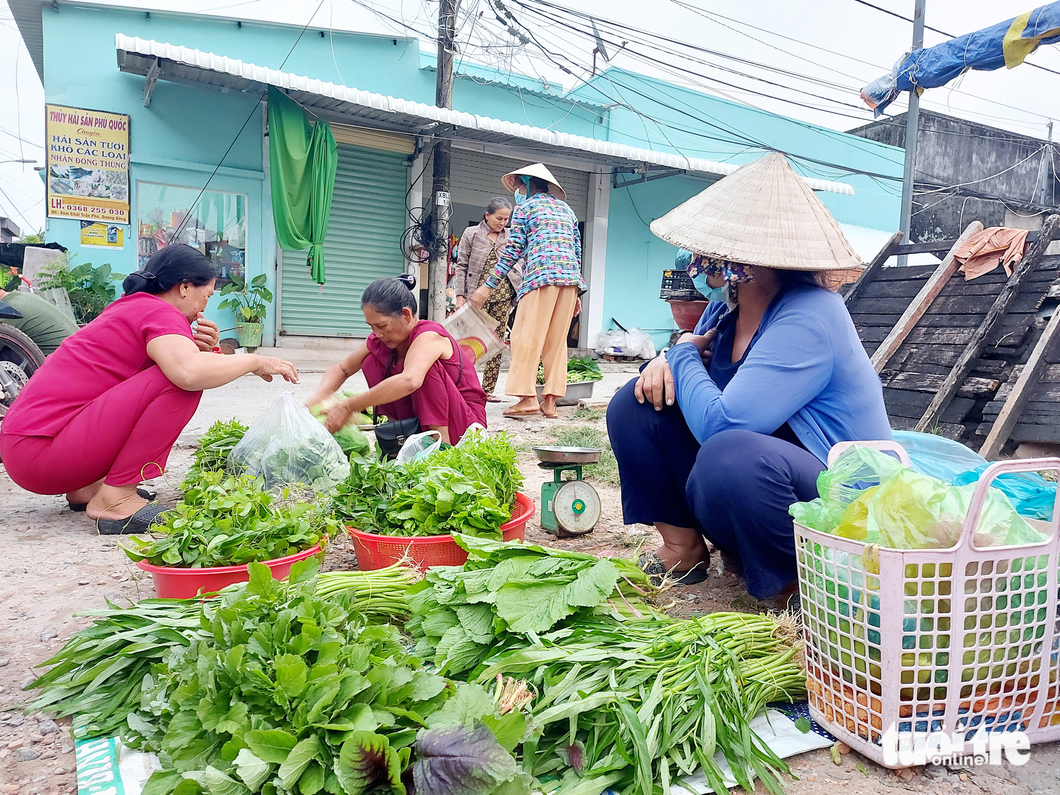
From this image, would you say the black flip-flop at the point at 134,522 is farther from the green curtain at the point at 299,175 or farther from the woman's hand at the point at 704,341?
the green curtain at the point at 299,175

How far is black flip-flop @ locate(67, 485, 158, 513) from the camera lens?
3.01 meters

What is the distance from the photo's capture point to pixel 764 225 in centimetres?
203

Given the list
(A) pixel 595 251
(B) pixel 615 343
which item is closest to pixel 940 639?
(B) pixel 615 343

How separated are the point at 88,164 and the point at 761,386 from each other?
861 cm

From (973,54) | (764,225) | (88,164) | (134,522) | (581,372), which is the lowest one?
(134,522)

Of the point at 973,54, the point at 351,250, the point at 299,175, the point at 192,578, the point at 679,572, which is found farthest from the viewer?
the point at 351,250

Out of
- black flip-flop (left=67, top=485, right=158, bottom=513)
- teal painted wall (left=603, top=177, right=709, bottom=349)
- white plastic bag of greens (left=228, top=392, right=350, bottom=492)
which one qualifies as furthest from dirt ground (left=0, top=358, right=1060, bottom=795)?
teal painted wall (left=603, top=177, right=709, bottom=349)

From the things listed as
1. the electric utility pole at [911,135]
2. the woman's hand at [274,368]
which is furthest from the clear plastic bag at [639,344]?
the woman's hand at [274,368]

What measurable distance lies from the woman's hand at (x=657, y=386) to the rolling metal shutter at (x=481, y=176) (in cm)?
890

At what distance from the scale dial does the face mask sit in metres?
0.91

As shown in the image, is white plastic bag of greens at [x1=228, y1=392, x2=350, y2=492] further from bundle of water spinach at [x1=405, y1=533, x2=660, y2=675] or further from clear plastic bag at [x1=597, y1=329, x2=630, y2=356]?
clear plastic bag at [x1=597, y1=329, x2=630, y2=356]

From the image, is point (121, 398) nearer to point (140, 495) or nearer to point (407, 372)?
point (140, 495)

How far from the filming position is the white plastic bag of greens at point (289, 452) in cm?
296

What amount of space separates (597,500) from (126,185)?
7.66 metres
